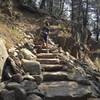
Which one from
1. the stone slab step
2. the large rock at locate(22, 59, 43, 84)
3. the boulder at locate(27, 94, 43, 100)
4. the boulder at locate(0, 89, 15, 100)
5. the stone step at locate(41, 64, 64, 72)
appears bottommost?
the stone slab step

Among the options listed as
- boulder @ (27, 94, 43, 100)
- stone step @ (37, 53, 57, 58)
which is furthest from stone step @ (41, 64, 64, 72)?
boulder @ (27, 94, 43, 100)

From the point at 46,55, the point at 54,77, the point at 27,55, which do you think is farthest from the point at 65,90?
the point at 46,55

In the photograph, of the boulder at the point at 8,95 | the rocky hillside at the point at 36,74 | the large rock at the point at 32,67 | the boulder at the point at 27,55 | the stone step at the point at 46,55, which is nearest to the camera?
the boulder at the point at 8,95

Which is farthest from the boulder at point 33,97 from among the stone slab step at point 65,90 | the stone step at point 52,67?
the stone step at point 52,67

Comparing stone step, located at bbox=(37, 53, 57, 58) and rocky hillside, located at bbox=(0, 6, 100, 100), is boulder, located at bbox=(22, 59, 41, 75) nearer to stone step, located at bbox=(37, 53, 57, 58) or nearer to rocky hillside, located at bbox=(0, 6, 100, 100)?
rocky hillside, located at bbox=(0, 6, 100, 100)

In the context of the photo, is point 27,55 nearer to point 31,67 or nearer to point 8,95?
point 31,67

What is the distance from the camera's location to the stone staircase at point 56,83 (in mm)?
9844

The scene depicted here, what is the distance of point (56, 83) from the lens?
36.9ft

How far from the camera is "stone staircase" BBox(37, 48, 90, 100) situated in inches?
388

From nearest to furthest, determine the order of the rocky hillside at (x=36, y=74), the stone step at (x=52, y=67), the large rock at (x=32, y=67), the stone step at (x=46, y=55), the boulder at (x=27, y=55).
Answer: the rocky hillside at (x=36, y=74), the large rock at (x=32, y=67), the stone step at (x=52, y=67), the boulder at (x=27, y=55), the stone step at (x=46, y=55)

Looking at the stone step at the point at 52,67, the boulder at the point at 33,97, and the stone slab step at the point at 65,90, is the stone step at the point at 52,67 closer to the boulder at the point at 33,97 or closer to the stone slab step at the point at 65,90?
the stone slab step at the point at 65,90

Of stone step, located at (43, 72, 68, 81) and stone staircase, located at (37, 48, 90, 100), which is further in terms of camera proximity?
stone step, located at (43, 72, 68, 81)

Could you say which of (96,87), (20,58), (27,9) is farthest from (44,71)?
(27,9)

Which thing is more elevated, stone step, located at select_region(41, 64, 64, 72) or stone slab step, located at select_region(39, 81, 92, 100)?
stone step, located at select_region(41, 64, 64, 72)
